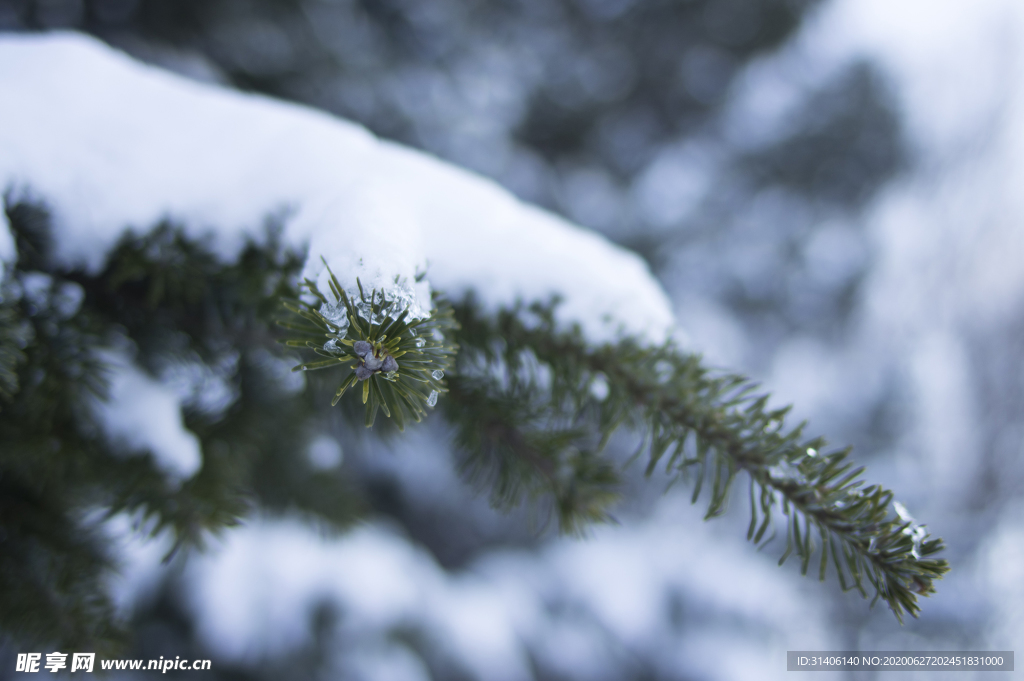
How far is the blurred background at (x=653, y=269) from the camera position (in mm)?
1662

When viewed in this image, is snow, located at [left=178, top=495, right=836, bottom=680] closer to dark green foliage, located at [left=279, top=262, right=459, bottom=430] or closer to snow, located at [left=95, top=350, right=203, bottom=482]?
snow, located at [left=95, top=350, right=203, bottom=482]

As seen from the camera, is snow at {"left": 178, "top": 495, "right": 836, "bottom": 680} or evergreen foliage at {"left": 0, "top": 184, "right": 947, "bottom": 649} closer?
evergreen foliage at {"left": 0, "top": 184, "right": 947, "bottom": 649}

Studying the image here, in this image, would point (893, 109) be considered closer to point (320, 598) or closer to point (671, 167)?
point (671, 167)

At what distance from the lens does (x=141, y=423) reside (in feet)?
1.81

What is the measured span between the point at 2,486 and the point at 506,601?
2590 millimetres

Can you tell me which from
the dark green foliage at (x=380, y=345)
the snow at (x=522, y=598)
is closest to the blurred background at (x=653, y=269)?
the snow at (x=522, y=598)

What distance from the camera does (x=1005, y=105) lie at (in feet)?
17.0

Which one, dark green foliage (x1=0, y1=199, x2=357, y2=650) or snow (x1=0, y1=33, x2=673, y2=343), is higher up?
snow (x1=0, y1=33, x2=673, y2=343)

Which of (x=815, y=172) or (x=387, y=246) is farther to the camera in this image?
(x=815, y=172)

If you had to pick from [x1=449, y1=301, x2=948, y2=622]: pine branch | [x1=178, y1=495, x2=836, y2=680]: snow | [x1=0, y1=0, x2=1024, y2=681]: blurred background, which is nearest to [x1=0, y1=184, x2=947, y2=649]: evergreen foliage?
[x1=449, y1=301, x2=948, y2=622]: pine branch

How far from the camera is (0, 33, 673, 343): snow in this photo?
18.8 inches

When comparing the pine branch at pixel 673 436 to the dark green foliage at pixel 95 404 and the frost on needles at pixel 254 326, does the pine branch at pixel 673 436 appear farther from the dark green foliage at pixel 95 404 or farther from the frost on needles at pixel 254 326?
the dark green foliage at pixel 95 404

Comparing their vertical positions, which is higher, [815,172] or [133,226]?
[815,172]

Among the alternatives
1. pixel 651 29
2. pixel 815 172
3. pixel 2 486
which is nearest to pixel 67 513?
pixel 2 486
